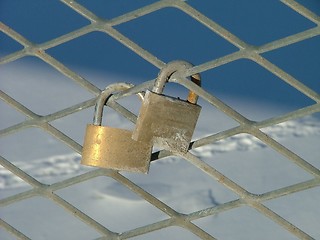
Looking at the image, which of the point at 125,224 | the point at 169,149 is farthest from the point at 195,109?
the point at 125,224

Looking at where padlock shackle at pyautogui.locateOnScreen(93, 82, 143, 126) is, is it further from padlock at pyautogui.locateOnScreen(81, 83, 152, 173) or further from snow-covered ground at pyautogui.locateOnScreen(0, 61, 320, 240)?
snow-covered ground at pyautogui.locateOnScreen(0, 61, 320, 240)

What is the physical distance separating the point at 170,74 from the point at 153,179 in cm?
140

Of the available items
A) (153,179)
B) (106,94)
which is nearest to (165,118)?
(106,94)

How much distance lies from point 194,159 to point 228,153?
1.45 meters

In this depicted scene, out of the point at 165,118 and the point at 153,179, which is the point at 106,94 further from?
the point at 153,179

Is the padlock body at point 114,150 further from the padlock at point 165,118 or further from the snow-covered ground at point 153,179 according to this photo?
the snow-covered ground at point 153,179

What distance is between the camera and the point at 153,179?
2424mm

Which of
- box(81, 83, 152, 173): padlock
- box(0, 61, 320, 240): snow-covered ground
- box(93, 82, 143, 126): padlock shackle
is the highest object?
box(0, 61, 320, 240): snow-covered ground

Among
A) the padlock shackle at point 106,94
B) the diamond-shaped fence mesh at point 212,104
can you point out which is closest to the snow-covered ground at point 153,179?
the diamond-shaped fence mesh at point 212,104

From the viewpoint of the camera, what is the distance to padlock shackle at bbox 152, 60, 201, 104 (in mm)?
1018

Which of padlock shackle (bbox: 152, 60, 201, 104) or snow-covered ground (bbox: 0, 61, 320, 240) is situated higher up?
snow-covered ground (bbox: 0, 61, 320, 240)

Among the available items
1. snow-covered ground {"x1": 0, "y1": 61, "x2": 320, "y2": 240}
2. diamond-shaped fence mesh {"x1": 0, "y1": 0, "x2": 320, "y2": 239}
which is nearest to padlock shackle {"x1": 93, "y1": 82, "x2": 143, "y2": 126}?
diamond-shaped fence mesh {"x1": 0, "y1": 0, "x2": 320, "y2": 239}

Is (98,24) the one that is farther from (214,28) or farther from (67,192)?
(67,192)

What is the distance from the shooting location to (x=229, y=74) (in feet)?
9.20
